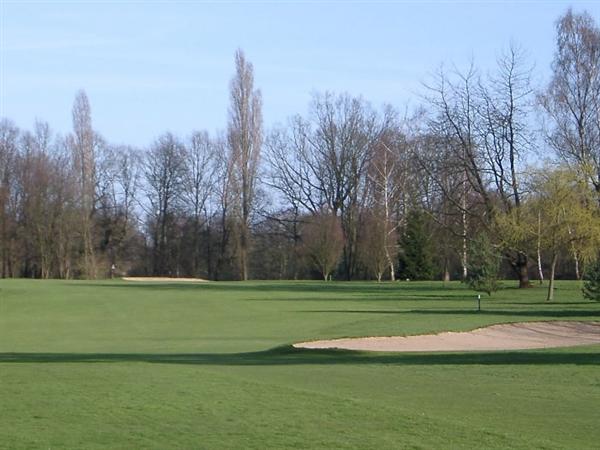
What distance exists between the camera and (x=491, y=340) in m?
31.1

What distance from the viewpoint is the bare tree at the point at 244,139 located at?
296 ft

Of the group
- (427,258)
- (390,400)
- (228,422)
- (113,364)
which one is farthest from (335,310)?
(427,258)

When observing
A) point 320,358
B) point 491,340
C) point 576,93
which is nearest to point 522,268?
point 576,93

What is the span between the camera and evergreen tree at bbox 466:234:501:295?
161ft

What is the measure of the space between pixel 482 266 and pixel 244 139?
145 ft

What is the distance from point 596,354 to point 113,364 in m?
11.5

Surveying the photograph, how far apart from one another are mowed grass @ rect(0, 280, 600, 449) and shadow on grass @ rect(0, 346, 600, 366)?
0.05 m

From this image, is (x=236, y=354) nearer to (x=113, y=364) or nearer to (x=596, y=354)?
(x=113, y=364)

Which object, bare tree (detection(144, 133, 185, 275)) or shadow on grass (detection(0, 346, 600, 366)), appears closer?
shadow on grass (detection(0, 346, 600, 366))

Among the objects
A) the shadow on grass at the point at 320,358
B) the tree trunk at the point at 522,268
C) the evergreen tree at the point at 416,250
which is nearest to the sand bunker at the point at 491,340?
the shadow on grass at the point at 320,358

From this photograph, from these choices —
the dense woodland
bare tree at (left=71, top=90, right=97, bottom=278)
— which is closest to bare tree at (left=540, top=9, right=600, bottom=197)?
the dense woodland

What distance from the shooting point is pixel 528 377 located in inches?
722

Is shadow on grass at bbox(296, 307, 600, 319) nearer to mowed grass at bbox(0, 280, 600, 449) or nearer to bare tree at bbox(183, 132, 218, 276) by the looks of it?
mowed grass at bbox(0, 280, 600, 449)

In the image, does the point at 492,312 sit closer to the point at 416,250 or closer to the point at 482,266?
the point at 482,266
